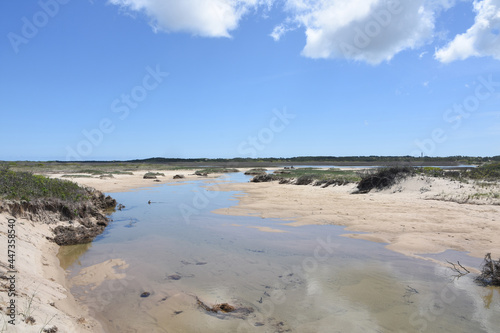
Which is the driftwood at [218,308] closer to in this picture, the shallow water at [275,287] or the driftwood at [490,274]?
the shallow water at [275,287]

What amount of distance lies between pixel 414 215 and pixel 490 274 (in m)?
7.11

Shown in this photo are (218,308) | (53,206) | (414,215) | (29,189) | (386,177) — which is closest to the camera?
(218,308)

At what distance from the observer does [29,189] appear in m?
10.3

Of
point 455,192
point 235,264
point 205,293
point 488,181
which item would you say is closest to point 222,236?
point 235,264

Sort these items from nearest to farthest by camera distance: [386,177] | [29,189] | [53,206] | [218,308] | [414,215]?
[218,308] < [29,189] < [53,206] < [414,215] < [386,177]

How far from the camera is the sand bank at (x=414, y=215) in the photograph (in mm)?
9742

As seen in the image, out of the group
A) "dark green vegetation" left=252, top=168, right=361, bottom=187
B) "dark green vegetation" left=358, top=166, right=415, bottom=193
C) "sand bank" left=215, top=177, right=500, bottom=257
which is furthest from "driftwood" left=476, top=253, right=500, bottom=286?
"dark green vegetation" left=252, top=168, right=361, bottom=187

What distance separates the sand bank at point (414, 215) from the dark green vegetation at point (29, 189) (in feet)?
24.7

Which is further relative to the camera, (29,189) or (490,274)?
(29,189)

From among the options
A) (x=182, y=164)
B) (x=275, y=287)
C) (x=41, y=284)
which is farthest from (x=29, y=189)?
(x=182, y=164)

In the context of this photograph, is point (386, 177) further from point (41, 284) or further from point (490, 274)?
point (41, 284)

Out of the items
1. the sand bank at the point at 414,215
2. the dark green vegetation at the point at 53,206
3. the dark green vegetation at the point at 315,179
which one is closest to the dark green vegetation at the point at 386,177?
the sand bank at the point at 414,215

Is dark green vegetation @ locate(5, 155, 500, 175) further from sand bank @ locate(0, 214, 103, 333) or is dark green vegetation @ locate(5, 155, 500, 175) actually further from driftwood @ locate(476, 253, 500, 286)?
sand bank @ locate(0, 214, 103, 333)

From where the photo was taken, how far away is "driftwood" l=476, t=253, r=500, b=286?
6.58 metres
